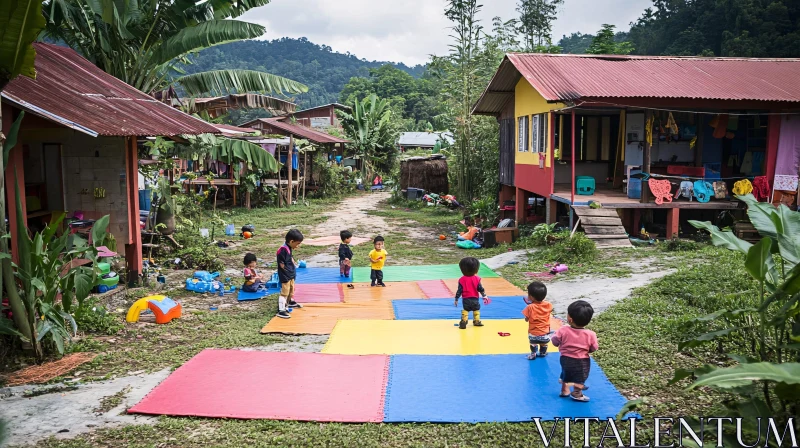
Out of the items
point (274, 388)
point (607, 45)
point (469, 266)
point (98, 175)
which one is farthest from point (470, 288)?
point (607, 45)

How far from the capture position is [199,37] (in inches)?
494

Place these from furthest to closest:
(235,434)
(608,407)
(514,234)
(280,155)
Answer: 1. (280,155)
2. (514,234)
3. (608,407)
4. (235,434)

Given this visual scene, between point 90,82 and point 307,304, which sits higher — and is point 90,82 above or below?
above

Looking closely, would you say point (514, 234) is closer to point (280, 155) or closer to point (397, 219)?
point (397, 219)

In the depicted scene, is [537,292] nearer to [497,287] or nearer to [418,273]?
[497,287]

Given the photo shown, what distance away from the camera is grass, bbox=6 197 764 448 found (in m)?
4.66

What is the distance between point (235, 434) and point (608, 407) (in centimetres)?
292

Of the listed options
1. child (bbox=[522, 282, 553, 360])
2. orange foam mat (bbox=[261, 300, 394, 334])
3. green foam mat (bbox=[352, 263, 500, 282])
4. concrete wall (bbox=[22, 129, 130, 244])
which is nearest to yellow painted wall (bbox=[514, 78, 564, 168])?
green foam mat (bbox=[352, 263, 500, 282])

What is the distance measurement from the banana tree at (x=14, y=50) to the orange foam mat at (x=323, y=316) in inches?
108

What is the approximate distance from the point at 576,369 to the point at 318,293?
5.36 meters

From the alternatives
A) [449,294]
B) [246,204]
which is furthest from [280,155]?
[449,294]

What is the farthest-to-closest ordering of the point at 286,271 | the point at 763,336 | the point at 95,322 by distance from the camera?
the point at 286,271
the point at 95,322
the point at 763,336

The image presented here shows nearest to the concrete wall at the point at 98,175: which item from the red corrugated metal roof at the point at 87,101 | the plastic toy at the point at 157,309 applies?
the red corrugated metal roof at the point at 87,101

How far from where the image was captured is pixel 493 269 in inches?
466
